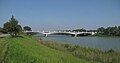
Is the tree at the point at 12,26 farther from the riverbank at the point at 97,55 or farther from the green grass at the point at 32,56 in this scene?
the green grass at the point at 32,56

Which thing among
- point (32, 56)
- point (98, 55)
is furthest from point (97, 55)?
point (32, 56)

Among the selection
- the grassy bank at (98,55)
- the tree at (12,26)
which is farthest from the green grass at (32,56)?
the tree at (12,26)

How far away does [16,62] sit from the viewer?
18.3 m

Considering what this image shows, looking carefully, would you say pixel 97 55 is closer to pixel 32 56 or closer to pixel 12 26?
pixel 32 56

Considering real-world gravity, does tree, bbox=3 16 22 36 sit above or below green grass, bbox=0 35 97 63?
above

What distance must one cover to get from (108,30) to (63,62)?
137432mm

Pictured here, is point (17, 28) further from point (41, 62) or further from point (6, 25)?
point (41, 62)

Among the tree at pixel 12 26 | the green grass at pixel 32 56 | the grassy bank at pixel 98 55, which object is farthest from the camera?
the tree at pixel 12 26

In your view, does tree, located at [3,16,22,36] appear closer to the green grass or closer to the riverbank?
the riverbank

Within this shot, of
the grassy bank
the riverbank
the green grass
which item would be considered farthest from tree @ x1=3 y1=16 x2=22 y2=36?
the green grass

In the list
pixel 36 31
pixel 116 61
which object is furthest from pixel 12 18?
pixel 36 31

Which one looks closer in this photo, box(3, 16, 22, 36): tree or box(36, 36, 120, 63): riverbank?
box(36, 36, 120, 63): riverbank

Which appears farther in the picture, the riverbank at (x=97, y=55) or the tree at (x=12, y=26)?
the tree at (x=12, y=26)

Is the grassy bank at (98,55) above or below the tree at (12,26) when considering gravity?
below
